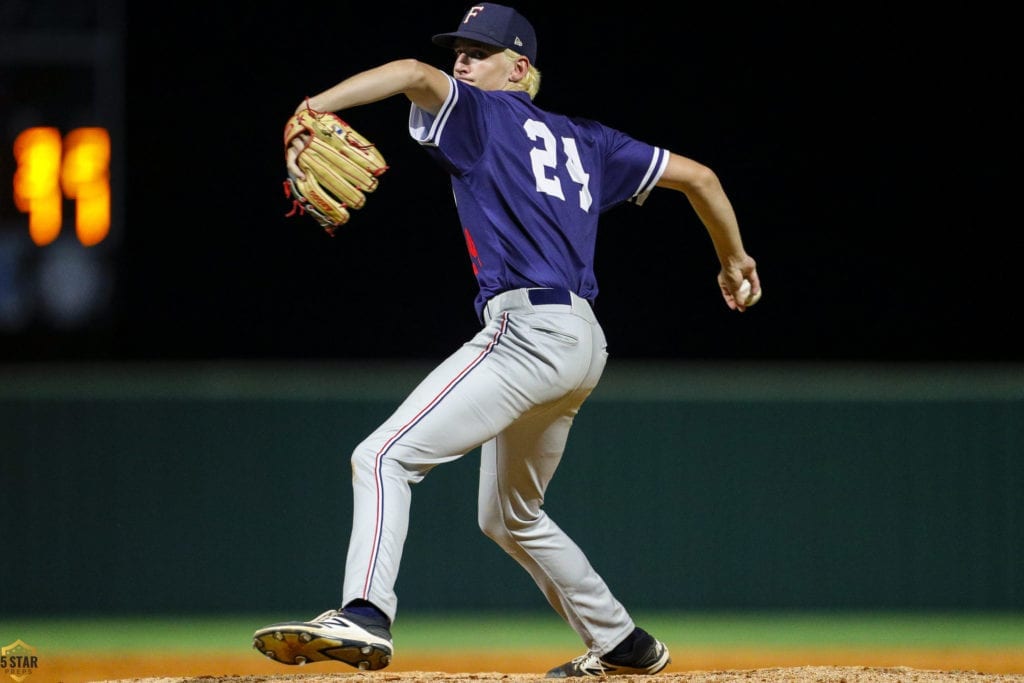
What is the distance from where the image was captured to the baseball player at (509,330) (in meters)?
2.61

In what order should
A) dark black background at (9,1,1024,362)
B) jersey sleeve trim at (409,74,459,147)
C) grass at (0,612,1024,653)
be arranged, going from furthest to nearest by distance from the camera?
dark black background at (9,1,1024,362) → grass at (0,612,1024,653) → jersey sleeve trim at (409,74,459,147)

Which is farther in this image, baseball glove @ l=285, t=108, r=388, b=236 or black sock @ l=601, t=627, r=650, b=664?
black sock @ l=601, t=627, r=650, b=664

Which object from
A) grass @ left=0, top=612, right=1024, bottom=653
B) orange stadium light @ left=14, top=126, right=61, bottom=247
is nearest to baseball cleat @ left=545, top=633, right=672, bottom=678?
grass @ left=0, top=612, right=1024, bottom=653

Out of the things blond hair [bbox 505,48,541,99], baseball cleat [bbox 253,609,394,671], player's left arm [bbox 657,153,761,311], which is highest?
blond hair [bbox 505,48,541,99]

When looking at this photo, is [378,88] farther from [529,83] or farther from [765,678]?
[765,678]

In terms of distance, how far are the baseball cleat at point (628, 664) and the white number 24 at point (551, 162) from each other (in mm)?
1180

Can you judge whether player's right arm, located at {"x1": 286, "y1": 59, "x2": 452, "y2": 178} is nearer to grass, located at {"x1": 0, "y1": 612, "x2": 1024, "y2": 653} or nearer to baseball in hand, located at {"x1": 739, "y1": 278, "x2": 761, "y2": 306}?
baseball in hand, located at {"x1": 739, "y1": 278, "x2": 761, "y2": 306}

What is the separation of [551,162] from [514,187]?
0.13 metres

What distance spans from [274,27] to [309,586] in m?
3.96

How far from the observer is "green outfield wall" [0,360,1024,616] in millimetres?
5324

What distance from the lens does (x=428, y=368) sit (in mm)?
5695

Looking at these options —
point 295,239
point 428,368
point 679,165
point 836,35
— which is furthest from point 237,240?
point 679,165

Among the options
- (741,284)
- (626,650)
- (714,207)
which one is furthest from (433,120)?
(626,650)

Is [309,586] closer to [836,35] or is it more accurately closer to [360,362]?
[360,362]
